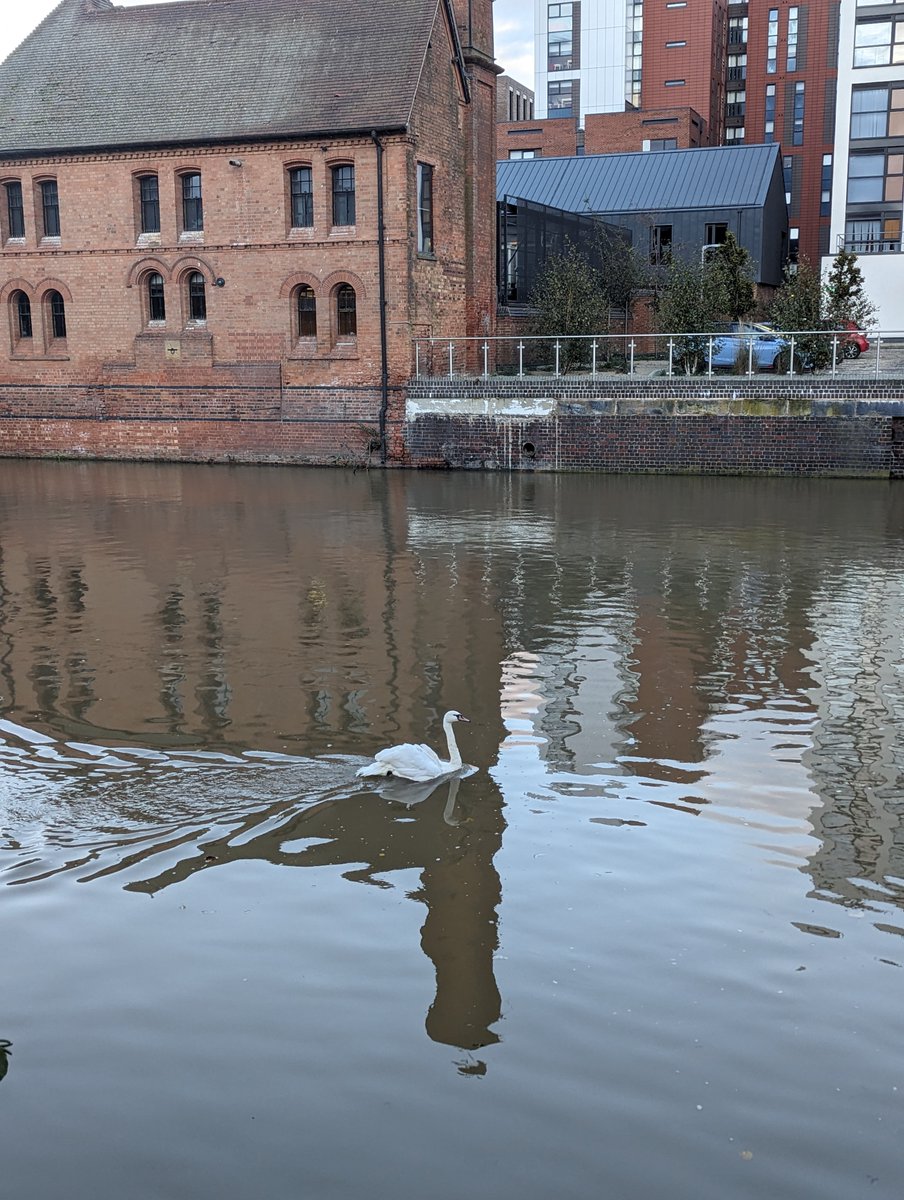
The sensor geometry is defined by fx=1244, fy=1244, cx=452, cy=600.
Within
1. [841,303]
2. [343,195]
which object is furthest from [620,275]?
[343,195]

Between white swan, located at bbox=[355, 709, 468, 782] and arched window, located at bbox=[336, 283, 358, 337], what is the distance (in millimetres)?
23260

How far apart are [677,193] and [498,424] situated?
25.0m

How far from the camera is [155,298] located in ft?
105

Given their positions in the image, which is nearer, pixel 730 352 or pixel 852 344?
pixel 730 352

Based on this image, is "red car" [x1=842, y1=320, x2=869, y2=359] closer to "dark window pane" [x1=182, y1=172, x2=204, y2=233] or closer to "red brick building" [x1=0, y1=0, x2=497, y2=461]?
"red brick building" [x1=0, y1=0, x2=497, y2=461]

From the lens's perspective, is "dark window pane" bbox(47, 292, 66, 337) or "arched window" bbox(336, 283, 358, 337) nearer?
"arched window" bbox(336, 283, 358, 337)

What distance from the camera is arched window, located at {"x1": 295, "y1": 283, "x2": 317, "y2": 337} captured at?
30484 millimetres

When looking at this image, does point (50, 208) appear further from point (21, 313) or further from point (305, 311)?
point (305, 311)

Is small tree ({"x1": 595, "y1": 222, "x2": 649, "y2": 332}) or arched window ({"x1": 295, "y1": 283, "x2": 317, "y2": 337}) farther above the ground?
small tree ({"x1": 595, "y1": 222, "x2": 649, "y2": 332})

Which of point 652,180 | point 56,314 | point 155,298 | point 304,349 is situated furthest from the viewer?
point 652,180

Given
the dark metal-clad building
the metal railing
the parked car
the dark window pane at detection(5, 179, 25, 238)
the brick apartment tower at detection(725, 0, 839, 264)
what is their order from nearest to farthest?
the metal railing
the parked car
the dark window pane at detection(5, 179, 25, 238)
the dark metal-clad building
the brick apartment tower at detection(725, 0, 839, 264)

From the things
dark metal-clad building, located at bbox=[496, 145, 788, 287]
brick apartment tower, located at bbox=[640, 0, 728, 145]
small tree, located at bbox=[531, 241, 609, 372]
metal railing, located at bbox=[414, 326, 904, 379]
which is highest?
brick apartment tower, located at bbox=[640, 0, 728, 145]

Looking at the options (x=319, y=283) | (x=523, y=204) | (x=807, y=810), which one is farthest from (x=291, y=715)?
(x=523, y=204)

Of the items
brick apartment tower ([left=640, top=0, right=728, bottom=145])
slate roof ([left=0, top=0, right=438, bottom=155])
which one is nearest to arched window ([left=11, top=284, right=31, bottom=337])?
slate roof ([left=0, top=0, right=438, bottom=155])
